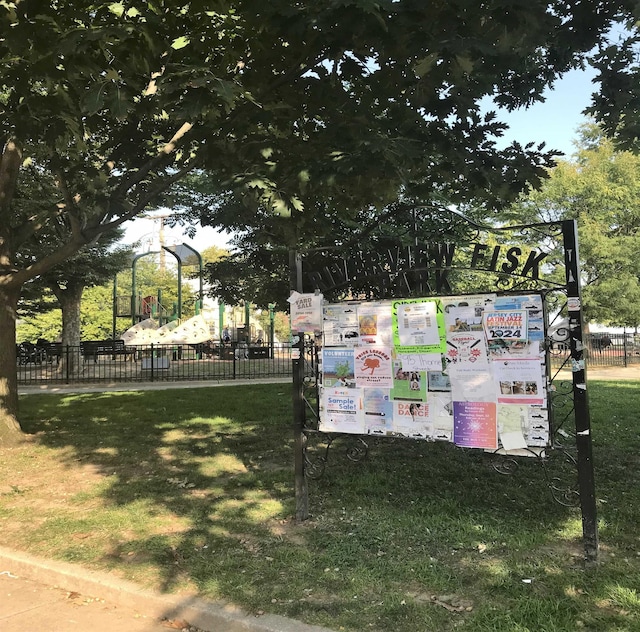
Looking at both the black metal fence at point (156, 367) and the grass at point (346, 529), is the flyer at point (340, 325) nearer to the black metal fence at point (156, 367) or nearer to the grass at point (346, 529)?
the grass at point (346, 529)

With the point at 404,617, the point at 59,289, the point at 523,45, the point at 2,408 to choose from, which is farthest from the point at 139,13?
the point at 59,289

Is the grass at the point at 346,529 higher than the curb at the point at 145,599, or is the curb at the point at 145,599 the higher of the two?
the grass at the point at 346,529

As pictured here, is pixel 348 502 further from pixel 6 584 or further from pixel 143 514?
pixel 6 584

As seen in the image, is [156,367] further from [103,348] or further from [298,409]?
[298,409]

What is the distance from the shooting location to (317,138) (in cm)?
573

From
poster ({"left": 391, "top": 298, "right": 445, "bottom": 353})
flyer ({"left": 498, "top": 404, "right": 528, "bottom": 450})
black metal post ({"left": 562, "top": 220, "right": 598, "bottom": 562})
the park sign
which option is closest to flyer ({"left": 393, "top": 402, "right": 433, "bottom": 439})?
poster ({"left": 391, "top": 298, "right": 445, "bottom": 353})

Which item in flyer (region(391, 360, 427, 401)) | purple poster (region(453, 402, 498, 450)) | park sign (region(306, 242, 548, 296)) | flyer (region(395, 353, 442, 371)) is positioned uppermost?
park sign (region(306, 242, 548, 296))

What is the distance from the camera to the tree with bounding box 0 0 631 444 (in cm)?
407

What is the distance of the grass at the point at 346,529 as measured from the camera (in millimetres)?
→ 3363

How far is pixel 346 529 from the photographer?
182 inches

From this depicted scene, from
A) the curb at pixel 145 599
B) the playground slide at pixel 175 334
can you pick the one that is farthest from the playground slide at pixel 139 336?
the curb at pixel 145 599

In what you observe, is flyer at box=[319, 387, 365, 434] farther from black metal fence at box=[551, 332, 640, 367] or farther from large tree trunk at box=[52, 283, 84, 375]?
black metal fence at box=[551, 332, 640, 367]

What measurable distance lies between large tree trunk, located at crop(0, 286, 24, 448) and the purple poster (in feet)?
21.7

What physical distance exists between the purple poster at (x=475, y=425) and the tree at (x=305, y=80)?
78.2 inches
